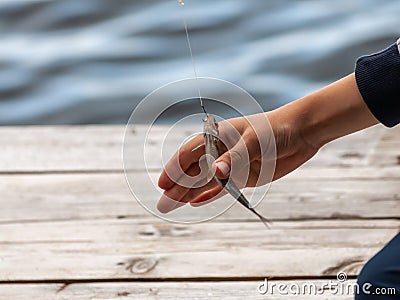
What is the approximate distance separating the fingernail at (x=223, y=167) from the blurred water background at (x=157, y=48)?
1.88 m

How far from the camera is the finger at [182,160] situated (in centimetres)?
112

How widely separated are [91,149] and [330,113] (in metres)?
0.94

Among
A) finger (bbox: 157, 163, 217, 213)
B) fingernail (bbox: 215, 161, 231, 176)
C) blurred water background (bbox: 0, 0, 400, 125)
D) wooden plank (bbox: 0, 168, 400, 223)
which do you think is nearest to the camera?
fingernail (bbox: 215, 161, 231, 176)

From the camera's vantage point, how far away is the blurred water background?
308 centimetres

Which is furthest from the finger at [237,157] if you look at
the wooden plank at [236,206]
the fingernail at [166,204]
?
the wooden plank at [236,206]

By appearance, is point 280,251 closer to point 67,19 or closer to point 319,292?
point 319,292

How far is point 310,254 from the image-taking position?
4.88 feet

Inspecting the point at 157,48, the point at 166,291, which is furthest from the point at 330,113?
the point at 157,48

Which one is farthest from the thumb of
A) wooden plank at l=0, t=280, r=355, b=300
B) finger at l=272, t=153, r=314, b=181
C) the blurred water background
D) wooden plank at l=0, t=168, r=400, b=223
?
the blurred water background

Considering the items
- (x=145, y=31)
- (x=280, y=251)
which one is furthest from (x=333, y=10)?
(x=280, y=251)

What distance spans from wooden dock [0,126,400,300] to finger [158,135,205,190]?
300 mm

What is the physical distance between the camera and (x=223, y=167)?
1.03m

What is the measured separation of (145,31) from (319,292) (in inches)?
93.2

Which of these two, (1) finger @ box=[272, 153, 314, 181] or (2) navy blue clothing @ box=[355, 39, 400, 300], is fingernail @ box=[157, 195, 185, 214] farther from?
(2) navy blue clothing @ box=[355, 39, 400, 300]
